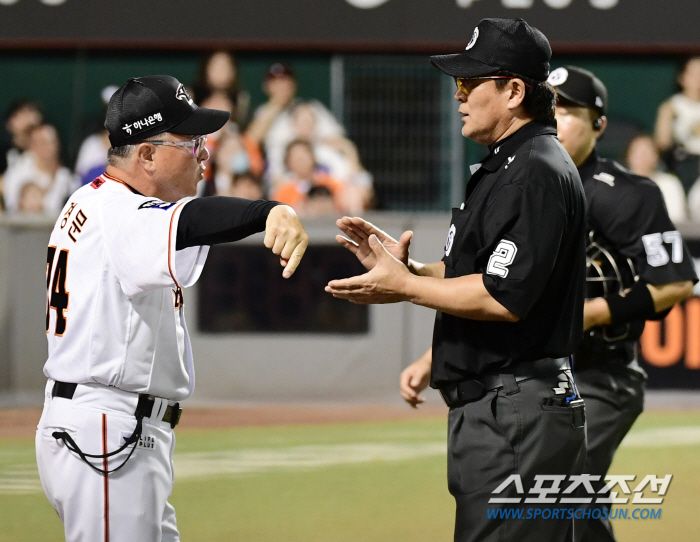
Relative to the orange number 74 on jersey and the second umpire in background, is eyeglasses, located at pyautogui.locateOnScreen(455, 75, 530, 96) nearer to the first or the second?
the second umpire in background

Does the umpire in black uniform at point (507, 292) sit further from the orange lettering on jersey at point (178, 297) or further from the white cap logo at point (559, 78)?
the white cap logo at point (559, 78)

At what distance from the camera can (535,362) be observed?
3135 millimetres

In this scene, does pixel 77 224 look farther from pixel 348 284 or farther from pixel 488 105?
pixel 488 105

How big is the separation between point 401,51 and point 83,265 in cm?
810

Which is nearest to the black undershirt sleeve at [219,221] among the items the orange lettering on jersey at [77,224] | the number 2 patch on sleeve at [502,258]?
the orange lettering on jersey at [77,224]

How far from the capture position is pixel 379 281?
308 centimetres

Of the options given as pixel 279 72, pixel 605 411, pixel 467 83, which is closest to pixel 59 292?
pixel 467 83

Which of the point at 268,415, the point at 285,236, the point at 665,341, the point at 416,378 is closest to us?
the point at 285,236

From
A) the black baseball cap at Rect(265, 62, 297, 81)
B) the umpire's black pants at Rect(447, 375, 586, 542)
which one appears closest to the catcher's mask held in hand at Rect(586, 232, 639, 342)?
the umpire's black pants at Rect(447, 375, 586, 542)

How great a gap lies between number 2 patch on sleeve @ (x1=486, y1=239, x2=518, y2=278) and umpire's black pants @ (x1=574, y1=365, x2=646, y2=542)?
1435 millimetres

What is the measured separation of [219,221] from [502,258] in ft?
2.94

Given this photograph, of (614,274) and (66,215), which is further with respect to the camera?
(614,274)

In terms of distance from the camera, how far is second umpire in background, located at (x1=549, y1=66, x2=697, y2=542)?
4.16m

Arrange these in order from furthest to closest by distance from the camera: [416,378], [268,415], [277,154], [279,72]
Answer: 1. [279,72]
2. [277,154]
3. [268,415]
4. [416,378]
